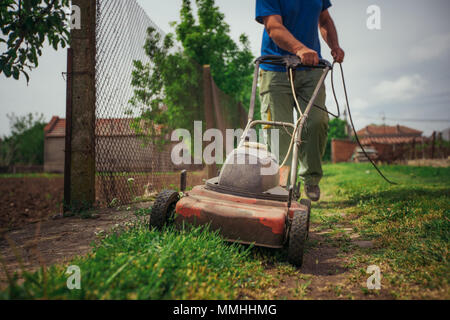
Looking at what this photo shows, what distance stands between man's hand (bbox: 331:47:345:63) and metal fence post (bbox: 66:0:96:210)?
2.57m

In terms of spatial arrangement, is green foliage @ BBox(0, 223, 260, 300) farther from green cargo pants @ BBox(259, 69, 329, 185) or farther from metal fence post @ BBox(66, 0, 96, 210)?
green cargo pants @ BBox(259, 69, 329, 185)

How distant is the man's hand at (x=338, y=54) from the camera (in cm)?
328

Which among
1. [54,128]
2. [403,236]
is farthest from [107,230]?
[54,128]

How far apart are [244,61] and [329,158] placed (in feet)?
62.1

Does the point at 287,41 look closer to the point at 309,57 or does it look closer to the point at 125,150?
the point at 309,57

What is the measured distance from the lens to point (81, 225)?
2.70m

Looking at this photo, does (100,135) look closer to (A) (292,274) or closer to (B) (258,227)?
(B) (258,227)

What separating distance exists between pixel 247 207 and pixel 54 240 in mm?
1448

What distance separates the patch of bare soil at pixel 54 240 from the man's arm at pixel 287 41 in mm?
2035

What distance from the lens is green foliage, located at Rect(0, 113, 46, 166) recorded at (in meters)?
39.2

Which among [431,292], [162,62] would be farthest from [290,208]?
[162,62]

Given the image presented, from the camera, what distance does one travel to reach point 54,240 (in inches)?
89.4

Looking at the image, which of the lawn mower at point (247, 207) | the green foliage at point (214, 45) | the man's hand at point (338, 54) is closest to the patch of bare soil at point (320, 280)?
the lawn mower at point (247, 207)

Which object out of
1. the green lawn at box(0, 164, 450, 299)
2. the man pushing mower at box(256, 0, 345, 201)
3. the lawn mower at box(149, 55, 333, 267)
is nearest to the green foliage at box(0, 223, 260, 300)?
the green lawn at box(0, 164, 450, 299)
